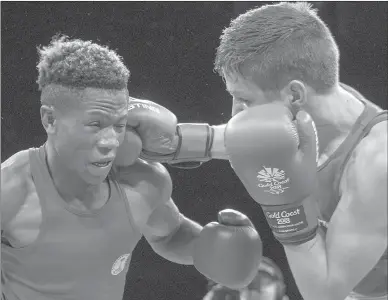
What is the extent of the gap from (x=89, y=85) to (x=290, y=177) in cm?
57

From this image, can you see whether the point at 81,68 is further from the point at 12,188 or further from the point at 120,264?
the point at 120,264

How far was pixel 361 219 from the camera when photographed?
1.39m

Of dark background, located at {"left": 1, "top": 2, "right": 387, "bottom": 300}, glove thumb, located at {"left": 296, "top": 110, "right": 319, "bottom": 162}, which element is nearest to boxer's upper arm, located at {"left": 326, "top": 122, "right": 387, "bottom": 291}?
glove thumb, located at {"left": 296, "top": 110, "right": 319, "bottom": 162}

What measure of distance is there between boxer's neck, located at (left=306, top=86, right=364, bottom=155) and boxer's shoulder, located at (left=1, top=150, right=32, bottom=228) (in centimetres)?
78

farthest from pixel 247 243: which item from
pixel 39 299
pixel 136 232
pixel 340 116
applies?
pixel 39 299

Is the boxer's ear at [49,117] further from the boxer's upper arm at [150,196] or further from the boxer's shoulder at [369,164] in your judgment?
the boxer's shoulder at [369,164]

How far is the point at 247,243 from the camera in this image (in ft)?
5.93

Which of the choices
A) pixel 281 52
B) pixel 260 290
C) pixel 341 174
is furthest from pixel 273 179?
pixel 260 290

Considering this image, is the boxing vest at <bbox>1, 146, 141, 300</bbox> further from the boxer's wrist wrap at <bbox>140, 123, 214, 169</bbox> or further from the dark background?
the dark background

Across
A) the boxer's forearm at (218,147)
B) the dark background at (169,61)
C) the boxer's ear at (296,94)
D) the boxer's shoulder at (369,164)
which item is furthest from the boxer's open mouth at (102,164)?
the dark background at (169,61)

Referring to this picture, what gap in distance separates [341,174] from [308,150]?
0.10 m

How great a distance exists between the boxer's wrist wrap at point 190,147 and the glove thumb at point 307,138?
366 mm

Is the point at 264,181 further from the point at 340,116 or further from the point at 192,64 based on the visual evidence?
the point at 192,64

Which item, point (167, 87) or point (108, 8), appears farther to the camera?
point (167, 87)
